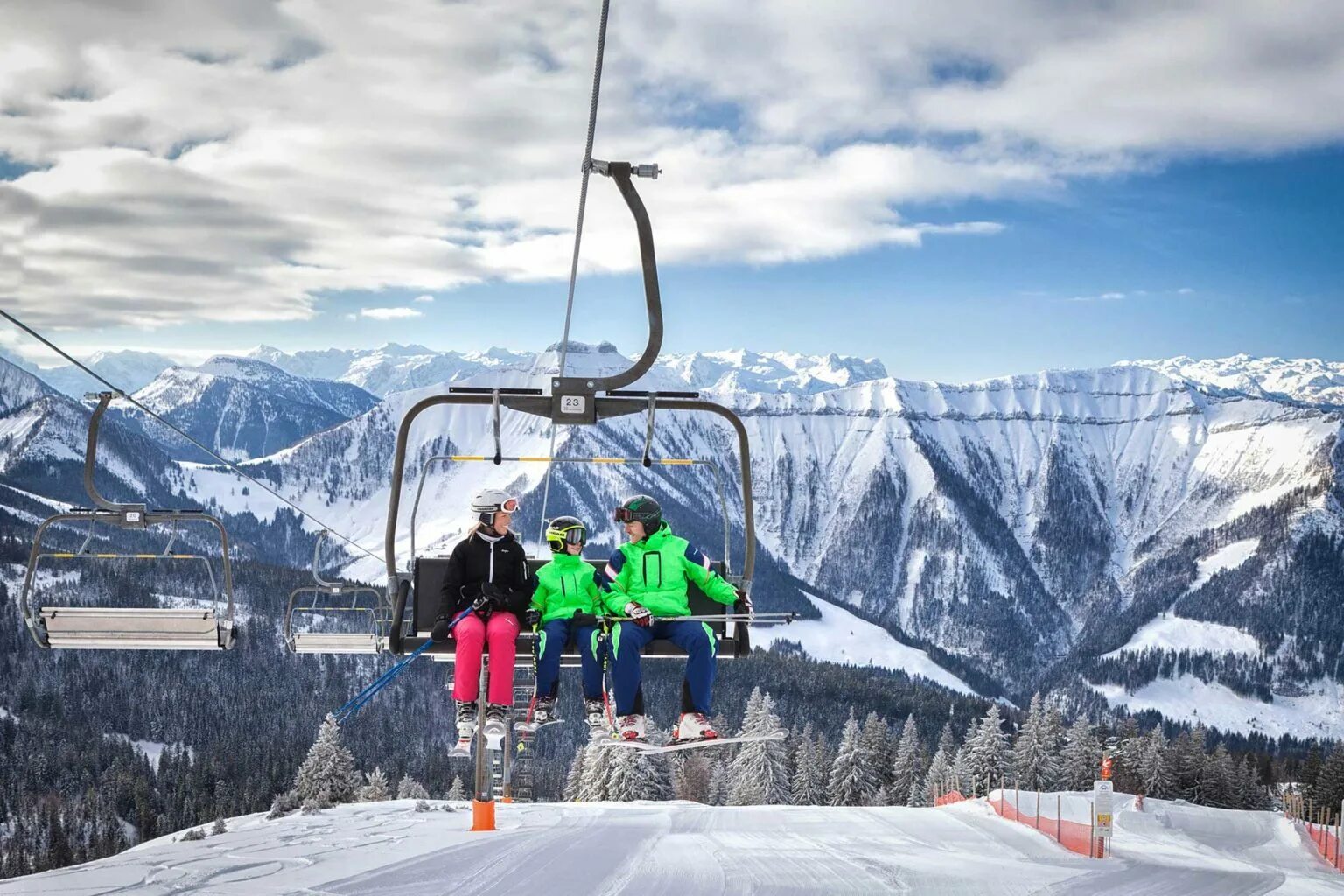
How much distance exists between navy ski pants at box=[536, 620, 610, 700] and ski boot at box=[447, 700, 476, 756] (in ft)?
2.25

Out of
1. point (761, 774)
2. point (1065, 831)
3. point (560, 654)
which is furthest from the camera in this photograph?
point (761, 774)

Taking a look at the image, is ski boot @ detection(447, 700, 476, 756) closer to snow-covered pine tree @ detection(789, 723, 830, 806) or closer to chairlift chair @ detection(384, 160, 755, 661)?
chairlift chair @ detection(384, 160, 755, 661)

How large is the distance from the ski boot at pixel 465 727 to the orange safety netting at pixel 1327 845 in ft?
89.8

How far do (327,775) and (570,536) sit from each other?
52.5 m

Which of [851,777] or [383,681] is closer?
[383,681]

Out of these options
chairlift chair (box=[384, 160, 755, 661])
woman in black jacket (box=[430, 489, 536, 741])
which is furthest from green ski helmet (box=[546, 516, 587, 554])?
chairlift chair (box=[384, 160, 755, 661])

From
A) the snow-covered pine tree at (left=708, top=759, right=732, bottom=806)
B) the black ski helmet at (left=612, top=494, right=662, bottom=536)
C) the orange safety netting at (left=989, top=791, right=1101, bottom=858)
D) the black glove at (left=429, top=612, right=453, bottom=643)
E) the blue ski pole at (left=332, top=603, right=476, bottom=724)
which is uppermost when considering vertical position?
the black ski helmet at (left=612, top=494, right=662, bottom=536)

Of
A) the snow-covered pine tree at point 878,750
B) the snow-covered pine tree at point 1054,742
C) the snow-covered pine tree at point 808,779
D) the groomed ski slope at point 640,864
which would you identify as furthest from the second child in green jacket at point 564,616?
the snow-covered pine tree at point 1054,742

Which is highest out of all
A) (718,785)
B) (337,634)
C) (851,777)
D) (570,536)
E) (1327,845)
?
(570,536)

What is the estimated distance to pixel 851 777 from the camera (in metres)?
64.4

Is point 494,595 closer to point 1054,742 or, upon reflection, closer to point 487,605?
point 487,605

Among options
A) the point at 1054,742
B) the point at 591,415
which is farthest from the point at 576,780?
the point at 591,415

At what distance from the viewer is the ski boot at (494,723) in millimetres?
10859

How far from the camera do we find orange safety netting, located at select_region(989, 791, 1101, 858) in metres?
22.4
